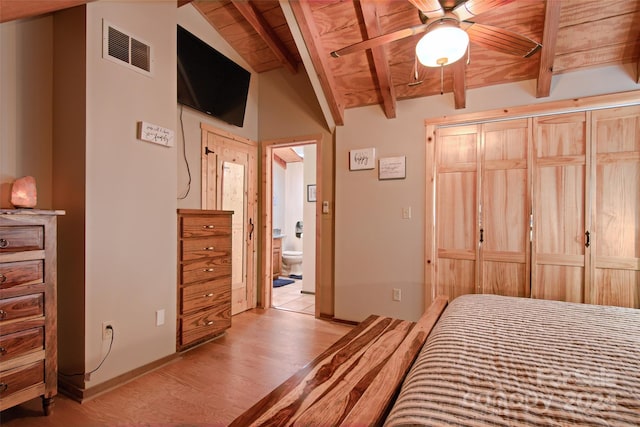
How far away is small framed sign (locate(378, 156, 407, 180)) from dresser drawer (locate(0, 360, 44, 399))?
2.98 m

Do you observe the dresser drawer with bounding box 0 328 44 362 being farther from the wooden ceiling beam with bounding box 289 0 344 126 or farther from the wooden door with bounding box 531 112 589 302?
the wooden door with bounding box 531 112 589 302

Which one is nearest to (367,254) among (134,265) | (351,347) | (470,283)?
(470,283)

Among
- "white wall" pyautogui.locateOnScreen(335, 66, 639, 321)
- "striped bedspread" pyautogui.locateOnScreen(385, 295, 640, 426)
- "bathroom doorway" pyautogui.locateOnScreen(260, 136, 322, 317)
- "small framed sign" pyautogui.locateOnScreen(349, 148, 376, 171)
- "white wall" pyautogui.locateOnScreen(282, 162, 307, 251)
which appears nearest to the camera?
"striped bedspread" pyautogui.locateOnScreen(385, 295, 640, 426)

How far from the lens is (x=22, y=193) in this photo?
5.82 feet

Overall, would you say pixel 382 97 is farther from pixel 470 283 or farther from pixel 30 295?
pixel 30 295

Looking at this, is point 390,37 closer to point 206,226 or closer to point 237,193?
point 206,226

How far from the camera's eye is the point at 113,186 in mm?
2078

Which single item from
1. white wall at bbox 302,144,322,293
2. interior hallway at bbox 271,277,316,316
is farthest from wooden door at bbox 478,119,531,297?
white wall at bbox 302,144,322,293

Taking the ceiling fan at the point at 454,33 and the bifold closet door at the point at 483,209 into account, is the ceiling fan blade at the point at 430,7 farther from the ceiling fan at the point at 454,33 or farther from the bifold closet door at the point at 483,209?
the bifold closet door at the point at 483,209

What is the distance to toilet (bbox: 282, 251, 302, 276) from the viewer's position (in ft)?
20.1

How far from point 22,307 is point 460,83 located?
3480mm

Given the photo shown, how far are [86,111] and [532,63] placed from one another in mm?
3391

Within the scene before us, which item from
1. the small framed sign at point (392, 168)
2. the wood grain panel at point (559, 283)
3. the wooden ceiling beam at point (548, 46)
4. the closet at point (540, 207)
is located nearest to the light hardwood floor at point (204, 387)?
the closet at point (540, 207)

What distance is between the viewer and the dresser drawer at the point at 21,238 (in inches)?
62.1
